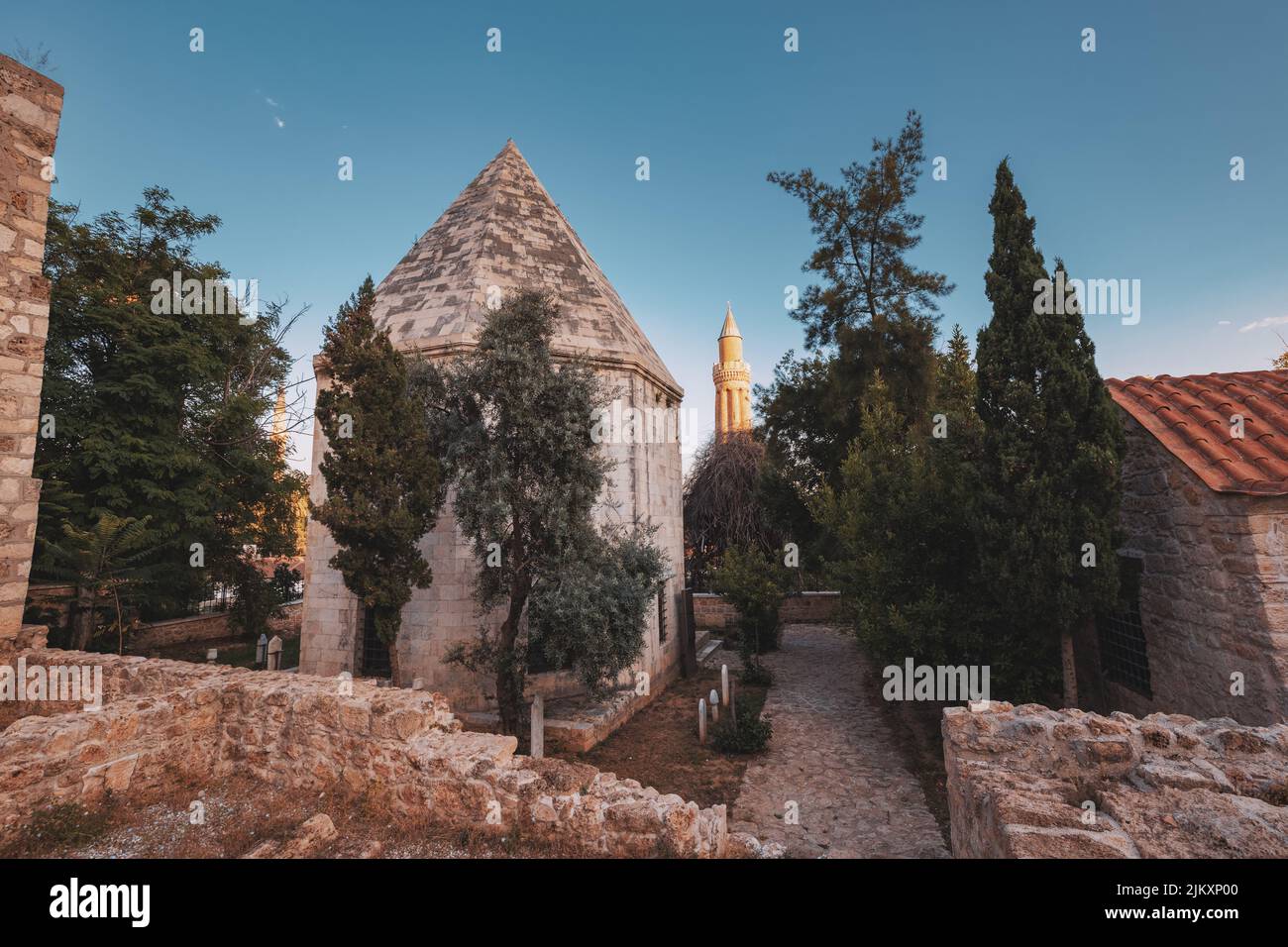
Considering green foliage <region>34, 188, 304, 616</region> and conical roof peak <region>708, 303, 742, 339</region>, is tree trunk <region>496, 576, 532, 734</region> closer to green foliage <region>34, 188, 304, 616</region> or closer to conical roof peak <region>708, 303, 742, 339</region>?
green foliage <region>34, 188, 304, 616</region>

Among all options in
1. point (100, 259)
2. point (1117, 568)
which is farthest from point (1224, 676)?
point (100, 259)

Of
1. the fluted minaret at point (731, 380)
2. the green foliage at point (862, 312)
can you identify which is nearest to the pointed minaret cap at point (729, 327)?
A: the fluted minaret at point (731, 380)

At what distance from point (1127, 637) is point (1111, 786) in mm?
5510

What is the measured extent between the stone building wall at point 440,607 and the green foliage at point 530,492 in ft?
3.78

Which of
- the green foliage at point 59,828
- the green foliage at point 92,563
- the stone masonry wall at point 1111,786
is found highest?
the green foliage at point 92,563

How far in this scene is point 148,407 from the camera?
1396 cm

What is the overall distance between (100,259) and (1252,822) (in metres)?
23.4

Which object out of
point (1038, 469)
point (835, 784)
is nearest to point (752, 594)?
point (835, 784)

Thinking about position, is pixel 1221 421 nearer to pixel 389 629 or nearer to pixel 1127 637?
pixel 1127 637

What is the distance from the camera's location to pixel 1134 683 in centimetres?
789

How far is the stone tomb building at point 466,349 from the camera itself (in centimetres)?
1051

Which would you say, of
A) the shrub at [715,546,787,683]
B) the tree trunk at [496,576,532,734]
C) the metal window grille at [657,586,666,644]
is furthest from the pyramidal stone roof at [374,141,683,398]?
the metal window grille at [657,586,666,644]

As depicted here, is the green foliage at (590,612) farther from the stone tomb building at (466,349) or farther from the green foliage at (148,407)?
the green foliage at (148,407)
